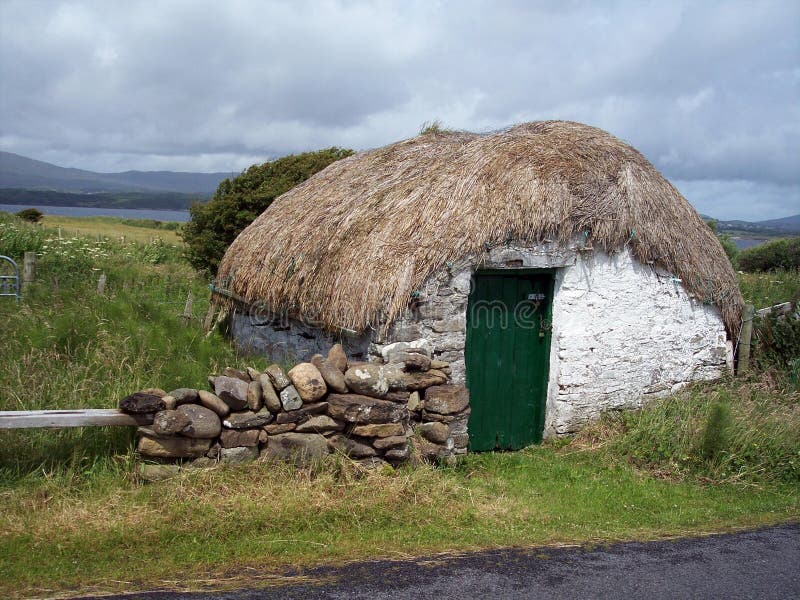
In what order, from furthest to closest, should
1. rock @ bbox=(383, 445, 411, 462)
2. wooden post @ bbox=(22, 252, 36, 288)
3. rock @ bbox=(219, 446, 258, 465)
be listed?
wooden post @ bbox=(22, 252, 36, 288), rock @ bbox=(383, 445, 411, 462), rock @ bbox=(219, 446, 258, 465)

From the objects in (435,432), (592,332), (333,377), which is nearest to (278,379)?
(333,377)

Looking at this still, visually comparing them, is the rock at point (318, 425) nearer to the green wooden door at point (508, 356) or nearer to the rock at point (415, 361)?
the rock at point (415, 361)

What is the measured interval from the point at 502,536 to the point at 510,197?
385 cm

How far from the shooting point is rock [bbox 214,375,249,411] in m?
5.91

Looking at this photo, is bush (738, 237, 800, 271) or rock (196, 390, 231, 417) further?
bush (738, 237, 800, 271)

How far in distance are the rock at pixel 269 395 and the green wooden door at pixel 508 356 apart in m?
2.70

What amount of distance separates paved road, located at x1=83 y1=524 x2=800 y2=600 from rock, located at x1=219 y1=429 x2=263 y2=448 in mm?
1513

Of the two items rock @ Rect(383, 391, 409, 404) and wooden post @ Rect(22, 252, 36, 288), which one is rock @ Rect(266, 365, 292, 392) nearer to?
rock @ Rect(383, 391, 409, 404)

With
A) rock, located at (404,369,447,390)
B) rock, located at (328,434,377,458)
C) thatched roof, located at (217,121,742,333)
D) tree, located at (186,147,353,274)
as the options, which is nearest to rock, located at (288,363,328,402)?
rock, located at (328,434,377,458)

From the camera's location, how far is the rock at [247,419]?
5.91 m

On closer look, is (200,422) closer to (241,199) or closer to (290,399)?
(290,399)

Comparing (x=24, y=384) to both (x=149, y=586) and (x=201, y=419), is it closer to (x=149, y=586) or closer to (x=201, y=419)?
(x=201, y=419)

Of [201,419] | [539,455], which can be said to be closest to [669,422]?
[539,455]

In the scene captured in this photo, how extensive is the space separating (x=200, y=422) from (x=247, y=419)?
0.39 m
